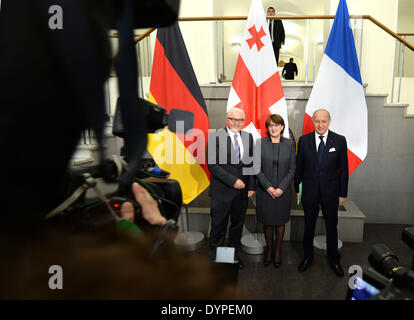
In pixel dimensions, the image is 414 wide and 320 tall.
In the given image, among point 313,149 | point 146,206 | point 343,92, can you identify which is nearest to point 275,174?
point 313,149

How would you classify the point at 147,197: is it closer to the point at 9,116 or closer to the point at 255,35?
the point at 9,116

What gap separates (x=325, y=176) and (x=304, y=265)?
2.55ft

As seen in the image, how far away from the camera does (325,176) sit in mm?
2070

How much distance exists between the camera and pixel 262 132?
251 cm

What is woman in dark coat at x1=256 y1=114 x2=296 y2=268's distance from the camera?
2180mm

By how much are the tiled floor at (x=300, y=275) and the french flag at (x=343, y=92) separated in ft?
2.69

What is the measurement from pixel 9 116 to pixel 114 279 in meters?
0.15

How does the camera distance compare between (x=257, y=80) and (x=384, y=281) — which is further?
(x=257, y=80)

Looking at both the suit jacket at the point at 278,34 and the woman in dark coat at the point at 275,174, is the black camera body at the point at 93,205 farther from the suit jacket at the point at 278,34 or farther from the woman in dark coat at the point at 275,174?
the suit jacket at the point at 278,34

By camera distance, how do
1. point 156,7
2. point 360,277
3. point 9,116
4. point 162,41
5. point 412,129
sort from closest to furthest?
1. point 9,116
2. point 156,7
3. point 360,277
4. point 162,41
5. point 412,129

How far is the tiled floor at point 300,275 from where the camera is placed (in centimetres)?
186

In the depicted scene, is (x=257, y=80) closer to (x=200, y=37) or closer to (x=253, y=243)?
(x=253, y=243)

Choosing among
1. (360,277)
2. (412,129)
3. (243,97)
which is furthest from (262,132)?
(360,277)
